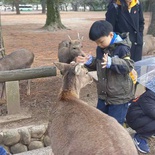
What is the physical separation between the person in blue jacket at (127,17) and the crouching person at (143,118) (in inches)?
47.5

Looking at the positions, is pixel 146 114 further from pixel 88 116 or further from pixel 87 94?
pixel 87 94

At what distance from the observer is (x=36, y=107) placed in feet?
17.9

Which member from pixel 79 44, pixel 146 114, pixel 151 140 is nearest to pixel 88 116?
pixel 146 114

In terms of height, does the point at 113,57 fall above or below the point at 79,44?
above

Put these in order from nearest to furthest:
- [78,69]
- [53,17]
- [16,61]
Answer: [78,69], [16,61], [53,17]

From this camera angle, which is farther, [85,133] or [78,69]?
[78,69]

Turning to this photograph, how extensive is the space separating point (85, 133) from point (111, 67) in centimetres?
92

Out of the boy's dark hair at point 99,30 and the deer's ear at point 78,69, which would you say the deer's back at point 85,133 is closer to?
the deer's ear at point 78,69

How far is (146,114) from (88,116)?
133 centimetres

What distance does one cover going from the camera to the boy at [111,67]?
3.28m

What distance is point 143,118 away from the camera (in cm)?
383

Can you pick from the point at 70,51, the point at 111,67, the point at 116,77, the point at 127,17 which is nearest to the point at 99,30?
the point at 111,67

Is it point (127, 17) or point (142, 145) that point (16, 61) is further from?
point (142, 145)

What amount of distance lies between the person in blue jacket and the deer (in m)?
1.55
